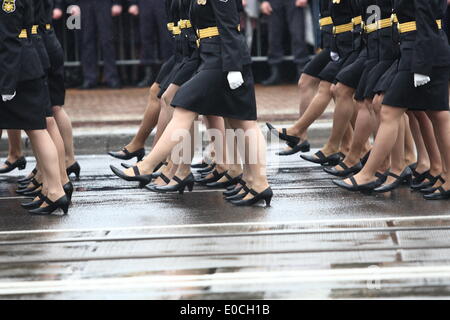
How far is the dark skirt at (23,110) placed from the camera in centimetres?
920

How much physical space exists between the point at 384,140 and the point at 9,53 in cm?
292

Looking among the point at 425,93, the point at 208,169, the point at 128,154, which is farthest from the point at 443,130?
the point at 128,154

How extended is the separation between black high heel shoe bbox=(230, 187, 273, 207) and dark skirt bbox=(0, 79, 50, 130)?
1637mm

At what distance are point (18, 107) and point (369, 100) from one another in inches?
119

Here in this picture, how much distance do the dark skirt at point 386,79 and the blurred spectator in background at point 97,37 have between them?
9702 millimetres

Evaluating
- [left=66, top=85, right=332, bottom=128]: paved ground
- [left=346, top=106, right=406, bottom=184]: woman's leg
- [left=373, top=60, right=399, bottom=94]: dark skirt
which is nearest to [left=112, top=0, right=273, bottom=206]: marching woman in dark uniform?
[left=346, top=106, right=406, bottom=184]: woman's leg

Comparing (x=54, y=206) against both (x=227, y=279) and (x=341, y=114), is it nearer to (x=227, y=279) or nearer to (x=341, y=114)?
(x=227, y=279)

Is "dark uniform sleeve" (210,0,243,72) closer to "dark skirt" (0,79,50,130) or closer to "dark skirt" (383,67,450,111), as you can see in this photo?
"dark skirt" (383,67,450,111)

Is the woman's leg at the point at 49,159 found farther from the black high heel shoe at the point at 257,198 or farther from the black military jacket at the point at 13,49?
the black high heel shoe at the point at 257,198

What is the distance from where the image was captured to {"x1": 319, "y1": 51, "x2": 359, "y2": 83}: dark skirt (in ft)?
37.4
